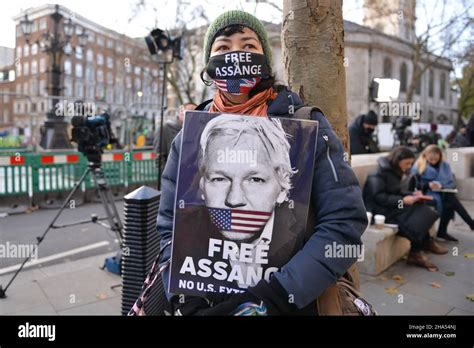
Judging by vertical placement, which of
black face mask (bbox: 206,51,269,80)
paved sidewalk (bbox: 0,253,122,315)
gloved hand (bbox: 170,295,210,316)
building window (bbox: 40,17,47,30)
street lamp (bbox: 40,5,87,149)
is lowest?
paved sidewalk (bbox: 0,253,122,315)

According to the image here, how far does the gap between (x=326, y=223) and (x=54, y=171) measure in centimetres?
957

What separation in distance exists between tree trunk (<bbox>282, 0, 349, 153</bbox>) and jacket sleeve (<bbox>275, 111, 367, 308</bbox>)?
1128 mm

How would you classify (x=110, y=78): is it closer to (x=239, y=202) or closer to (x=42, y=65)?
(x=42, y=65)

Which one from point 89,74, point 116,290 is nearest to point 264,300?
point 116,290

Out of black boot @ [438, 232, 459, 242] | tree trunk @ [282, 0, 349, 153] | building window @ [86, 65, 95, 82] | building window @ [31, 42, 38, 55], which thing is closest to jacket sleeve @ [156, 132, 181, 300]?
tree trunk @ [282, 0, 349, 153]

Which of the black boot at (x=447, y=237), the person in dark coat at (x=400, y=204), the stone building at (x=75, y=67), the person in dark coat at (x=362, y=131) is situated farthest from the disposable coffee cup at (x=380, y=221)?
the stone building at (x=75, y=67)

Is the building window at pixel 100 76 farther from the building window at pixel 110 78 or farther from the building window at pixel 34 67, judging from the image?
the building window at pixel 34 67

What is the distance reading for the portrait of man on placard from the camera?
1.49 meters

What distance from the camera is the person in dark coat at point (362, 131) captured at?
271 inches

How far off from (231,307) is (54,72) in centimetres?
1379

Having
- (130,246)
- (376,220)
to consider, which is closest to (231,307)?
(130,246)

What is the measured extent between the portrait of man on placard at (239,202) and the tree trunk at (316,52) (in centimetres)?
117

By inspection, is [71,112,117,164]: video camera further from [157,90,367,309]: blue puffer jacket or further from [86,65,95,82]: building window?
[86,65,95,82]: building window

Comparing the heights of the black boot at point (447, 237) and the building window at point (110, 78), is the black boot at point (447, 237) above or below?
below
